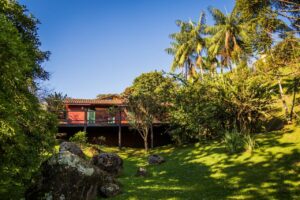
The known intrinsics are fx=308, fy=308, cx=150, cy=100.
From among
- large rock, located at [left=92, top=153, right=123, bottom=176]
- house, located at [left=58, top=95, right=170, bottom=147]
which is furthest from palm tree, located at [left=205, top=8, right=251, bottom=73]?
large rock, located at [left=92, top=153, right=123, bottom=176]

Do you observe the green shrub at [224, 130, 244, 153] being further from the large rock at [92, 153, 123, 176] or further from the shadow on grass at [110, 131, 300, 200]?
the large rock at [92, 153, 123, 176]

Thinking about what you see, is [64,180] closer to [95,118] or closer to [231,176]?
[231,176]

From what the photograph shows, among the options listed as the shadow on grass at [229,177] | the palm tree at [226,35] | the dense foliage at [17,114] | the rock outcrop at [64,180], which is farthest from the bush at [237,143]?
the palm tree at [226,35]

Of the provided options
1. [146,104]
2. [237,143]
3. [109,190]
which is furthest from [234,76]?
[109,190]

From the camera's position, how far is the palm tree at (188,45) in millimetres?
54150

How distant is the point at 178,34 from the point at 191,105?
81.7 feet

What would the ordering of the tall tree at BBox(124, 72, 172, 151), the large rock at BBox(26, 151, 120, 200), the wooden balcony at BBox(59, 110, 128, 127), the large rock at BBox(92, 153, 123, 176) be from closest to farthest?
the large rock at BBox(26, 151, 120, 200)
the large rock at BBox(92, 153, 123, 176)
the tall tree at BBox(124, 72, 172, 151)
the wooden balcony at BBox(59, 110, 128, 127)

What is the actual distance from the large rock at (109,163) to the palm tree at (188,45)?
34.5 m

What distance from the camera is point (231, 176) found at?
17.6 metres

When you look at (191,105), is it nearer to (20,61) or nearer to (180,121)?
(180,121)

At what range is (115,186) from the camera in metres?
15.6

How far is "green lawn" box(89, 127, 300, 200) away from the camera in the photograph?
554 inches

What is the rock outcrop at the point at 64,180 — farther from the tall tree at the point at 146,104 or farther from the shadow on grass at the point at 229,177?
the tall tree at the point at 146,104

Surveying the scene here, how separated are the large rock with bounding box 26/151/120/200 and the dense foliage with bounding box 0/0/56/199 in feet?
2.46
